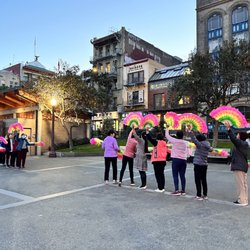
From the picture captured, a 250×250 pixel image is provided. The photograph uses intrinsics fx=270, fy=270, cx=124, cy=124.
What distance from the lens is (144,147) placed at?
825cm

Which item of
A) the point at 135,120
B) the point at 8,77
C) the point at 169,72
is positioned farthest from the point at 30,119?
the point at 8,77

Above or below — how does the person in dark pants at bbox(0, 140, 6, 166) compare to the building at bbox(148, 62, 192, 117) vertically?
below

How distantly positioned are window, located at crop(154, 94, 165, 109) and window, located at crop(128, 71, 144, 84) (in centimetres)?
362

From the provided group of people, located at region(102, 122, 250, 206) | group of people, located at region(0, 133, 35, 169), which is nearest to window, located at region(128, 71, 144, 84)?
group of people, located at region(0, 133, 35, 169)

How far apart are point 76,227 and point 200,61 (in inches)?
688

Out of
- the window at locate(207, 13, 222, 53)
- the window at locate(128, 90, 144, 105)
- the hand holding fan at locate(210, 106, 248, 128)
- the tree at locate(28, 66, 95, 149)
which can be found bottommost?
the hand holding fan at locate(210, 106, 248, 128)

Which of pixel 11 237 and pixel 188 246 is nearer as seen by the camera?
pixel 188 246

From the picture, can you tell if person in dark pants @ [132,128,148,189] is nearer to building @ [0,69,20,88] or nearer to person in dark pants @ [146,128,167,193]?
person in dark pants @ [146,128,167,193]

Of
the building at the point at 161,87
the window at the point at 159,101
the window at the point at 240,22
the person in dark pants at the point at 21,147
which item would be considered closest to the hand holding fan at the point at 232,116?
the person in dark pants at the point at 21,147

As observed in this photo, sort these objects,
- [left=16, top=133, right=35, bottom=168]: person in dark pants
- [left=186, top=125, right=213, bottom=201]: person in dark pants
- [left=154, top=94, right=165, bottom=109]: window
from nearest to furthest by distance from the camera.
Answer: [left=186, top=125, right=213, bottom=201]: person in dark pants < [left=16, top=133, right=35, bottom=168]: person in dark pants < [left=154, top=94, right=165, bottom=109]: window

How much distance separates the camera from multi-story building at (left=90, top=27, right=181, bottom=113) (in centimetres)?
4459

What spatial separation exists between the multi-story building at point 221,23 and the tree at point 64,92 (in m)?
18.0

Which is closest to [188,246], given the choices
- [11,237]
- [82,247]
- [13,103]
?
[82,247]

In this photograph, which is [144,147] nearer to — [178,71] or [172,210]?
[172,210]
